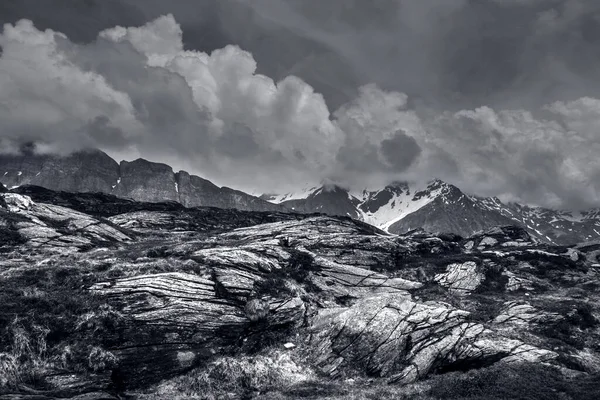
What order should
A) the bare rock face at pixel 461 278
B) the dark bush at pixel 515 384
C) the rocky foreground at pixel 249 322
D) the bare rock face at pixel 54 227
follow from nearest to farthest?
the dark bush at pixel 515 384 → the rocky foreground at pixel 249 322 → the bare rock face at pixel 54 227 → the bare rock face at pixel 461 278

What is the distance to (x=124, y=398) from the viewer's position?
2305 cm

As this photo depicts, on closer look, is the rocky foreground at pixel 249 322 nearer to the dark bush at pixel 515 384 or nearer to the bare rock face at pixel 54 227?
the bare rock face at pixel 54 227

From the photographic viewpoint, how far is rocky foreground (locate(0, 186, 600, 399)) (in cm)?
2520

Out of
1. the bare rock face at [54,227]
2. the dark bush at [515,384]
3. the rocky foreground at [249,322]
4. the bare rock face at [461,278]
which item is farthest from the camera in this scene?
the bare rock face at [461,278]

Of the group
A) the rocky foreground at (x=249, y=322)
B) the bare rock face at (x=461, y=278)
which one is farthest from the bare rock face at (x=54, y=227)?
the bare rock face at (x=461, y=278)

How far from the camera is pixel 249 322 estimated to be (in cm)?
3316

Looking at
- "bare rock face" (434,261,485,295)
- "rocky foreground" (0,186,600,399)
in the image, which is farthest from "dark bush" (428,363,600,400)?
"bare rock face" (434,261,485,295)

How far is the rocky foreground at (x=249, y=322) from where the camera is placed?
25203mm

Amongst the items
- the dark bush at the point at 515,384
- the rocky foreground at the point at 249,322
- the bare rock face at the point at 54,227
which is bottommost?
the dark bush at the point at 515,384

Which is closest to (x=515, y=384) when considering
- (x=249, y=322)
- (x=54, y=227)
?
(x=249, y=322)

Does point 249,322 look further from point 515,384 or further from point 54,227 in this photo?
point 54,227

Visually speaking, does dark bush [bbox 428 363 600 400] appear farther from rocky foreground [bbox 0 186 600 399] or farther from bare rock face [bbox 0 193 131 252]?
bare rock face [bbox 0 193 131 252]

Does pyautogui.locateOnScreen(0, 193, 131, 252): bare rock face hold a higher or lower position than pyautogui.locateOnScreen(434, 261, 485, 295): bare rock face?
higher

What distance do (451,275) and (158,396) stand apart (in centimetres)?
4567
